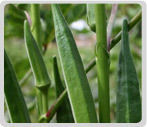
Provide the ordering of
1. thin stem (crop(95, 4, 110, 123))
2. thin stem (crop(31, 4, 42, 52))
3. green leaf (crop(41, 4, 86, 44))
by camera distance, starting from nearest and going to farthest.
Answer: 1. thin stem (crop(95, 4, 110, 123))
2. thin stem (crop(31, 4, 42, 52))
3. green leaf (crop(41, 4, 86, 44))

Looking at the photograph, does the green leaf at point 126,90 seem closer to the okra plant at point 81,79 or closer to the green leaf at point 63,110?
the okra plant at point 81,79

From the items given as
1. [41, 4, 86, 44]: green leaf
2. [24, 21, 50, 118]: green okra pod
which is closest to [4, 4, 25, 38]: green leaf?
[41, 4, 86, 44]: green leaf

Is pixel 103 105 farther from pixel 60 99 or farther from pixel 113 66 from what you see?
pixel 113 66

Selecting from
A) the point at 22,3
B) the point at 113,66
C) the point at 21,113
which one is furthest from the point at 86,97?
the point at 113,66

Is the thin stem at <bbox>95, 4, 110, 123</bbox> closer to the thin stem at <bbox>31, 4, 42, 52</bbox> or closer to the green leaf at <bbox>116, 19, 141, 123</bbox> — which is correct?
the green leaf at <bbox>116, 19, 141, 123</bbox>

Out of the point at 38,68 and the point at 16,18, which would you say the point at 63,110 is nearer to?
the point at 38,68

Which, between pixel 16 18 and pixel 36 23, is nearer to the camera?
pixel 36 23

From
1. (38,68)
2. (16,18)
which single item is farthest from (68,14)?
(38,68)
